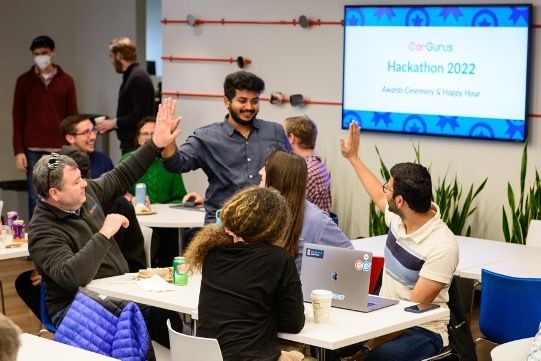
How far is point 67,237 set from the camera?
495 centimetres

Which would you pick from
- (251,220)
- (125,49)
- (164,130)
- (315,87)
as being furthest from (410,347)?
(125,49)

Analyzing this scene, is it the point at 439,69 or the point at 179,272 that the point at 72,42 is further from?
the point at 179,272

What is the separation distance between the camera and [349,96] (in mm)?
8414

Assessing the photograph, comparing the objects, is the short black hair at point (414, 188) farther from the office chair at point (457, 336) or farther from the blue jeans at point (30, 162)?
the blue jeans at point (30, 162)

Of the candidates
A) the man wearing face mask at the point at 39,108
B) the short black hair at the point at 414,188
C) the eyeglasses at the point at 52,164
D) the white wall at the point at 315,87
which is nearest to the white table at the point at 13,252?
the eyeglasses at the point at 52,164

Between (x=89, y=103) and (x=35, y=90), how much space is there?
1732mm

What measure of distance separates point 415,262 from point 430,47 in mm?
3542

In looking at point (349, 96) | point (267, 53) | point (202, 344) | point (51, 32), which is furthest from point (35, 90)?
point (202, 344)

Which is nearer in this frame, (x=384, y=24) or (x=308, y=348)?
(x=308, y=348)

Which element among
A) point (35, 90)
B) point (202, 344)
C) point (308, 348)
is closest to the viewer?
point (202, 344)

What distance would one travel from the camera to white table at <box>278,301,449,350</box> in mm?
3986

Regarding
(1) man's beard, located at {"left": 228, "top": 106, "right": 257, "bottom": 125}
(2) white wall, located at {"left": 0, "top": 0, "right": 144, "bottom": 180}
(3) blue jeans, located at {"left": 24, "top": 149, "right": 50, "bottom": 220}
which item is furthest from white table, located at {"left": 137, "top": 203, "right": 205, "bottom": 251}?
(2) white wall, located at {"left": 0, "top": 0, "right": 144, "bottom": 180}

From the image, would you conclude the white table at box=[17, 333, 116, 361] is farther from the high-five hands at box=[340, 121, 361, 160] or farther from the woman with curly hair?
the high-five hands at box=[340, 121, 361, 160]

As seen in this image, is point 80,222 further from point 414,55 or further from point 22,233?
point 414,55
